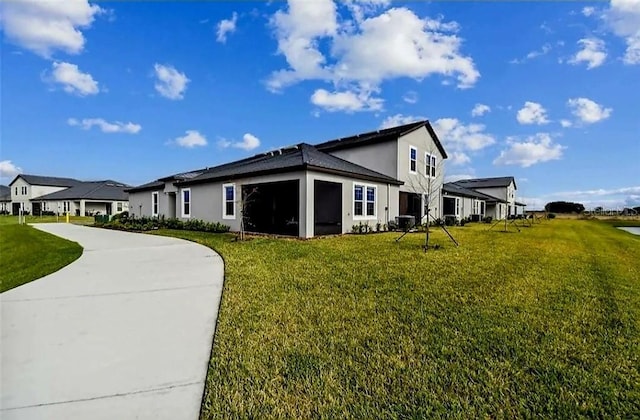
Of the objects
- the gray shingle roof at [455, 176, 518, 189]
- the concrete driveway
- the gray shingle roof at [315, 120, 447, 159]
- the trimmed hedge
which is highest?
the gray shingle roof at [315, 120, 447, 159]

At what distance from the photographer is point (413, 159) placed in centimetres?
2050

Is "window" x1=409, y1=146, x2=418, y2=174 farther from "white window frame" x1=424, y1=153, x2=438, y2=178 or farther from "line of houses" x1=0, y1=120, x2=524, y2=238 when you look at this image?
"white window frame" x1=424, y1=153, x2=438, y2=178

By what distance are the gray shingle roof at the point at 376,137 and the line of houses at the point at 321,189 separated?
2.5 inches

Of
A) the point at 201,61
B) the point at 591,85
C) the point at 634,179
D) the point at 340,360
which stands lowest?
the point at 340,360

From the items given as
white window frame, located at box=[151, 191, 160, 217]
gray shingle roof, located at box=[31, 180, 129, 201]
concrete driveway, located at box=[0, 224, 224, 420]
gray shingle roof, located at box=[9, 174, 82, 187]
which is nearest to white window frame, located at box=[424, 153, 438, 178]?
concrete driveway, located at box=[0, 224, 224, 420]

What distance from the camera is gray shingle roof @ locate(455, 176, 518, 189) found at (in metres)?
44.0

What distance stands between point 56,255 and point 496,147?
96.8ft

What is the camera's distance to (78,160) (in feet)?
71.2

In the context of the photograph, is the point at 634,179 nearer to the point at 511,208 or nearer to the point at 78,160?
the point at 511,208

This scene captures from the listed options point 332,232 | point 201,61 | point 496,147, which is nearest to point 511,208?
point 496,147

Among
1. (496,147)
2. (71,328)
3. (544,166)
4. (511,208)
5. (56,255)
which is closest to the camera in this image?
(71,328)

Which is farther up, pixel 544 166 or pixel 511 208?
pixel 544 166

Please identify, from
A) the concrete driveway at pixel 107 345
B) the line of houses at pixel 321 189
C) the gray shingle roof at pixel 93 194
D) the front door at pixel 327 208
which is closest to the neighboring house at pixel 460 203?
the line of houses at pixel 321 189

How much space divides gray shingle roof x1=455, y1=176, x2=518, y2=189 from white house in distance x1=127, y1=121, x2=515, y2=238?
23349 millimetres
